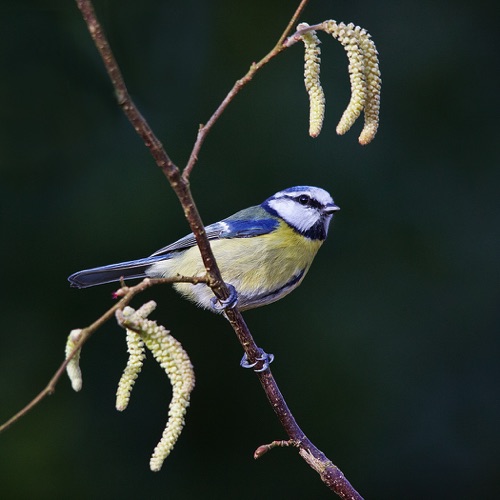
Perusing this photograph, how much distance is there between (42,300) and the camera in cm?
359

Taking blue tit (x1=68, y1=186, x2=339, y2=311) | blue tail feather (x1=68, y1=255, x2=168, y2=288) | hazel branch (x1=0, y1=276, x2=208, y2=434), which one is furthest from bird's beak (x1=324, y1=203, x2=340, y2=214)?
hazel branch (x1=0, y1=276, x2=208, y2=434)

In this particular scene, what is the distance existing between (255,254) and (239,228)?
0.15m

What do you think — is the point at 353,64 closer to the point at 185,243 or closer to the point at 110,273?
the point at 185,243

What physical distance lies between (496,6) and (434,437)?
2144 mm

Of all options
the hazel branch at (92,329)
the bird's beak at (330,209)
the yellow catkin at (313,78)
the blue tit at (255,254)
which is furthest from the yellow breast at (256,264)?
the hazel branch at (92,329)

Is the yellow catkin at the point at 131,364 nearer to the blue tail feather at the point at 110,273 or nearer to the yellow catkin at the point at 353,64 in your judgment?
the yellow catkin at the point at 353,64

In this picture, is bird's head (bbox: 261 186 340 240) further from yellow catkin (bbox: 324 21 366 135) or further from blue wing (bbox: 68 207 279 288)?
yellow catkin (bbox: 324 21 366 135)

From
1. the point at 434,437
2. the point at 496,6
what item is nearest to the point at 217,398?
the point at 434,437

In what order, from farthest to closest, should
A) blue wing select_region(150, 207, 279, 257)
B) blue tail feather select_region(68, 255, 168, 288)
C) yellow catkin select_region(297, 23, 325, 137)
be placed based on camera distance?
1. blue wing select_region(150, 207, 279, 257)
2. blue tail feather select_region(68, 255, 168, 288)
3. yellow catkin select_region(297, 23, 325, 137)

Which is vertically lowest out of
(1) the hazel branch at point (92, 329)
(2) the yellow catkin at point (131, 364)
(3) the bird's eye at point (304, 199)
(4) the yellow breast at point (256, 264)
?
(4) the yellow breast at point (256, 264)

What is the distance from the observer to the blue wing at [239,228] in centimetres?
250

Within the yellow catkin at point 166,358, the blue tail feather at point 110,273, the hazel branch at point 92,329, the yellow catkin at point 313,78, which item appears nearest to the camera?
the hazel branch at point 92,329

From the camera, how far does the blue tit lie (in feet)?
7.86

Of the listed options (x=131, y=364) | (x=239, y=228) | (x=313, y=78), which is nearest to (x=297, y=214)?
(x=239, y=228)
